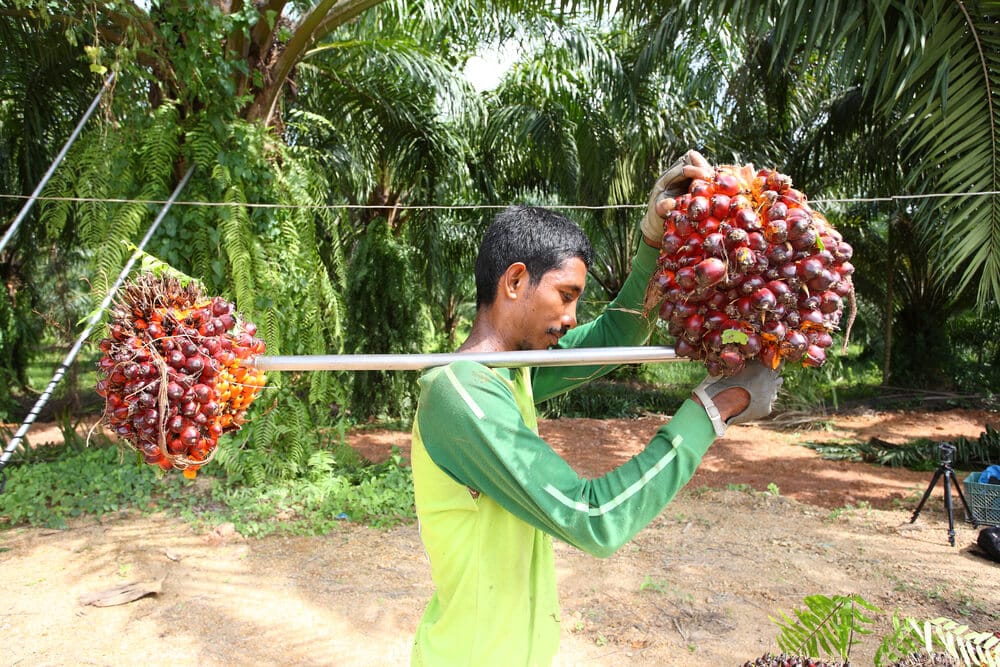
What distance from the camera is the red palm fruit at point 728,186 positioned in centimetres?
121

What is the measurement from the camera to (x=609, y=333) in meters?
1.78

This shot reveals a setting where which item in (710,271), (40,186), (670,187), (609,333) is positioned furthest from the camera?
(40,186)

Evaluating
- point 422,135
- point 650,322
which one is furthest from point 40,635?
point 422,135

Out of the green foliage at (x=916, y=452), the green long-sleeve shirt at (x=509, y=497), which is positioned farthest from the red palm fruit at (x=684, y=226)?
the green foliage at (x=916, y=452)

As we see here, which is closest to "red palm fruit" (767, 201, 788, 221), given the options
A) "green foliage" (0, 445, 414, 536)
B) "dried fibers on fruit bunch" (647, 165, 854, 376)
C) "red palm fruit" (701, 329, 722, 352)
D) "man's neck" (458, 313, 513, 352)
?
"dried fibers on fruit bunch" (647, 165, 854, 376)

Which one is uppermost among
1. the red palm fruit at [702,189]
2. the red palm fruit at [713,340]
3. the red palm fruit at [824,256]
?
the red palm fruit at [702,189]

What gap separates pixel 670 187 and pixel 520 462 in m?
0.65

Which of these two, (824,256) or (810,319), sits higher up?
(824,256)

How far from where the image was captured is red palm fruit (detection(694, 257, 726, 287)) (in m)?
1.14

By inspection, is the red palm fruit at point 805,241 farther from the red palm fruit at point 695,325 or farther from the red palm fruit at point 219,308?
the red palm fruit at point 219,308

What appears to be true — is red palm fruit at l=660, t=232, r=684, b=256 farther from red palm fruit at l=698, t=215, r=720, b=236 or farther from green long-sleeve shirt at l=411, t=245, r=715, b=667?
green long-sleeve shirt at l=411, t=245, r=715, b=667

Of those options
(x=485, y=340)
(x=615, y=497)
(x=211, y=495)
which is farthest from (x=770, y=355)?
(x=211, y=495)

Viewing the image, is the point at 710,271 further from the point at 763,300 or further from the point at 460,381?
the point at 460,381

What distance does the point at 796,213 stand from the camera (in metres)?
1.16
